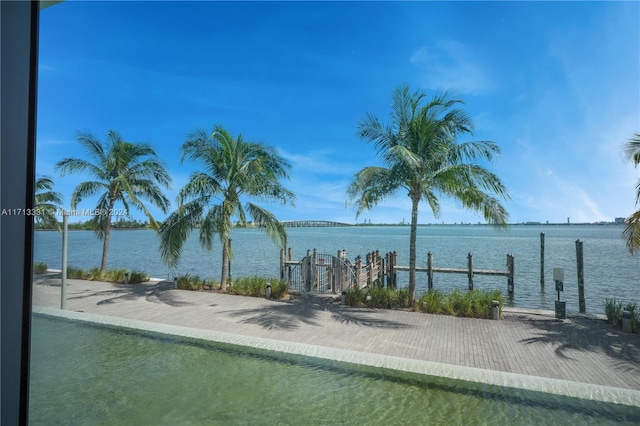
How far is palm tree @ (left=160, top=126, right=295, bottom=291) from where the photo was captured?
589 cm

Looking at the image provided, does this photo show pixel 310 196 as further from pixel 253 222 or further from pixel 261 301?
pixel 261 301

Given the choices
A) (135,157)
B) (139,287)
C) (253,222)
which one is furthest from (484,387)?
(135,157)

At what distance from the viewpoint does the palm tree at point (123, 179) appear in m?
4.89

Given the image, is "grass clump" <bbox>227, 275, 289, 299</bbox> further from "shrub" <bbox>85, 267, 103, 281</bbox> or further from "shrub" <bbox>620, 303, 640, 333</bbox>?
"shrub" <bbox>620, 303, 640, 333</bbox>

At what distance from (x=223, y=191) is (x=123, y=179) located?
5.70 ft

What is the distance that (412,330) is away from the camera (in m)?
4.12

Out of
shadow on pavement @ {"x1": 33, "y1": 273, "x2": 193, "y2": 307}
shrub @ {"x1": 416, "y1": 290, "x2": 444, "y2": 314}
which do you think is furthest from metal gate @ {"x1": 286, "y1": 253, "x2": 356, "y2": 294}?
shadow on pavement @ {"x1": 33, "y1": 273, "x2": 193, "y2": 307}

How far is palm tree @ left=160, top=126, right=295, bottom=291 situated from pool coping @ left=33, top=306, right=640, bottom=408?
254 cm

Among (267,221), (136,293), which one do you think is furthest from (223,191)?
(136,293)

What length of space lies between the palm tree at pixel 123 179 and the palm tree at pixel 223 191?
0.72 m

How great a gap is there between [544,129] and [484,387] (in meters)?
2.70

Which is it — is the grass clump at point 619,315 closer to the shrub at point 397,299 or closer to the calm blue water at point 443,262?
the calm blue water at point 443,262

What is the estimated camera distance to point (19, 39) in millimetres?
1317

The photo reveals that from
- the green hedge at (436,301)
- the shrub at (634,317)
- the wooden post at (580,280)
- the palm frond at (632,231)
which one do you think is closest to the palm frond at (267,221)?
the green hedge at (436,301)
